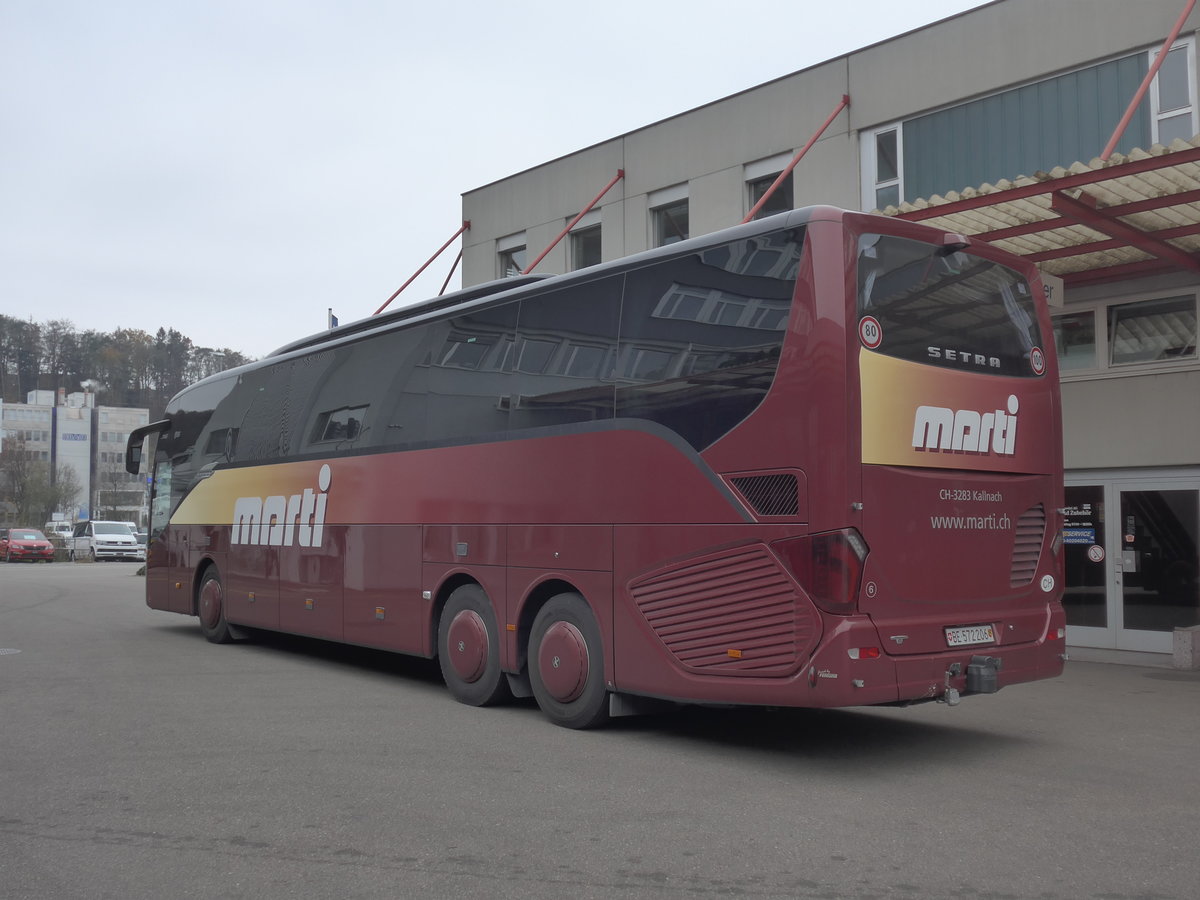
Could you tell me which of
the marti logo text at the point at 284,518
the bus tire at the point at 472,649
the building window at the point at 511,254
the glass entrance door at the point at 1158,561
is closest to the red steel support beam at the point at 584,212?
→ the building window at the point at 511,254

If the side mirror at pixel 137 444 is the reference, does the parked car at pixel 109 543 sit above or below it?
below

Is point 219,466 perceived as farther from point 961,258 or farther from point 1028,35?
point 1028,35

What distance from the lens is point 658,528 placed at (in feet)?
27.2

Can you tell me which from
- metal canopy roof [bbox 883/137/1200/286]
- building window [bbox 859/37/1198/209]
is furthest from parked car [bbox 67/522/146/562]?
metal canopy roof [bbox 883/137/1200/286]

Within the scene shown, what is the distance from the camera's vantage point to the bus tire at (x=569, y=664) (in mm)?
8828

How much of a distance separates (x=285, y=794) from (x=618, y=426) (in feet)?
11.5

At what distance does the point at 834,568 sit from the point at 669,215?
14.2 metres

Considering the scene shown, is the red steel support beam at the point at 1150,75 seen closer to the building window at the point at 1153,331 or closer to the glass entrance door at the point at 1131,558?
the building window at the point at 1153,331

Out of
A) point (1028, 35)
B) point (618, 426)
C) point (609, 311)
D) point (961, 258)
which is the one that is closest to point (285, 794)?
point (618, 426)

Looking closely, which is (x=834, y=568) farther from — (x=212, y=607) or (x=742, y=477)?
(x=212, y=607)

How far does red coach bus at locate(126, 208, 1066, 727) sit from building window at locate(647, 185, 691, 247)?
9567 millimetres

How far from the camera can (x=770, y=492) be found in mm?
7492

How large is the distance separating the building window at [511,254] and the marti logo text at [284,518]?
34.7ft

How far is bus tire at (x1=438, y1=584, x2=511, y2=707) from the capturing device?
1005cm
